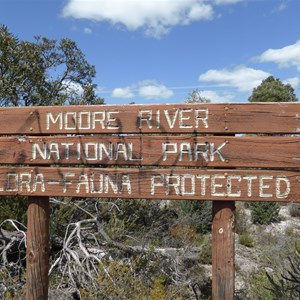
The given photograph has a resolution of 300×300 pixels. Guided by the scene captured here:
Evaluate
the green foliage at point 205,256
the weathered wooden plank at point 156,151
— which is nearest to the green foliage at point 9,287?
the weathered wooden plank at point 156,151

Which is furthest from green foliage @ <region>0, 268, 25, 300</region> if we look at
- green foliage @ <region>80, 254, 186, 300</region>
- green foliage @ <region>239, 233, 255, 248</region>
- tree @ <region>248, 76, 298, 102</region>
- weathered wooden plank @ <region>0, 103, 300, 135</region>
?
tree @ <region>248, 76, 298, 102</region>

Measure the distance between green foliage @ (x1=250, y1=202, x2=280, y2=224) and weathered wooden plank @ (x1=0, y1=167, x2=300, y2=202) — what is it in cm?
1079

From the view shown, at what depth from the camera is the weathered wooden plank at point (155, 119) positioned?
3012 millimetres

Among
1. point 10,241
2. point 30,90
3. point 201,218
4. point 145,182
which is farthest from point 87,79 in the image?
point 145,182

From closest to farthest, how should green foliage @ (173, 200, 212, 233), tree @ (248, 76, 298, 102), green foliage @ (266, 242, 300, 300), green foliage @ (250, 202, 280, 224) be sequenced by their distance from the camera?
green foliage @ (266, 242, 300, 300) → green foliage @ (173, 200, 212, 233) → green foliage @ (250, 202, 280, 224) → tree @ (248, 76, 298, 102)

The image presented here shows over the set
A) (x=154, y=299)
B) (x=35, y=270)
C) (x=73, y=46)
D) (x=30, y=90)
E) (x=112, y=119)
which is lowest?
(x=154, y=299)

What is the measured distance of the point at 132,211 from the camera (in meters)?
9.03

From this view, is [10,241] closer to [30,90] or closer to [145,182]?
[145,182]

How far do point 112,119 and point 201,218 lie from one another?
8276mm

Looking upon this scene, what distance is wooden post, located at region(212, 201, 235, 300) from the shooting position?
10.1 ft

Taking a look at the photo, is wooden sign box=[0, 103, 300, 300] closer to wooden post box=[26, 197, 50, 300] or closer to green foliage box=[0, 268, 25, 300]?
Result: wooden post box=[26, 197, 50, 300]

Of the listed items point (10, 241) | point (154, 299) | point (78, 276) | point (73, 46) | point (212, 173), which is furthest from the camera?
point (73, 46)

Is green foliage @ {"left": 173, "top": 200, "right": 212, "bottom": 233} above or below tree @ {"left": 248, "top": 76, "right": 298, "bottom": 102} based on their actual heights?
below

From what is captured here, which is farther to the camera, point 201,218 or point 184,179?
point 201,218
